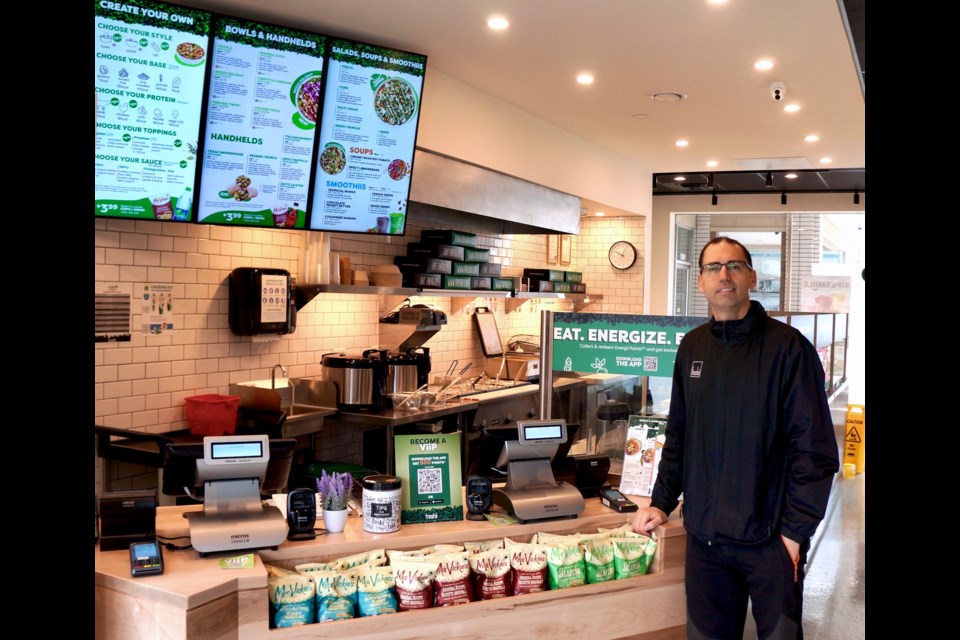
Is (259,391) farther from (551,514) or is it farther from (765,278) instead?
(765,278)

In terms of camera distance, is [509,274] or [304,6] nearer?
[304,6]

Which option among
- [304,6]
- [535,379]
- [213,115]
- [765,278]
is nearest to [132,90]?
[213,115]

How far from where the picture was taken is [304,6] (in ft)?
13.0

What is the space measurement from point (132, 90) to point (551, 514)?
99.9 inches

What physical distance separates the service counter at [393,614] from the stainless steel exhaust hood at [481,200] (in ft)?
8.68

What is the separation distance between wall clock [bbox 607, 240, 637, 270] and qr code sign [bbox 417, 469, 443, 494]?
6.58 metres

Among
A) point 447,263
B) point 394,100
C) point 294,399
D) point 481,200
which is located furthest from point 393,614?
point 447,263

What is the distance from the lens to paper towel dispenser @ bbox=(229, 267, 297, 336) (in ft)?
15.5

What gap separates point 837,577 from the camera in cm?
462

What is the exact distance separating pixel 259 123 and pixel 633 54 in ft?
6.93

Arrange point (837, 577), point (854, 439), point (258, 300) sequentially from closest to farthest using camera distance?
point (837, 577) → point (258, 300) → point (854, 439)

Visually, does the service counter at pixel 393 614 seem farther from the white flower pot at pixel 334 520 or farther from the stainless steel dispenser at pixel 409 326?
the stainless steel dispenser at pixel 409 326

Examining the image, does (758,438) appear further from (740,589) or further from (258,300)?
(258,300)

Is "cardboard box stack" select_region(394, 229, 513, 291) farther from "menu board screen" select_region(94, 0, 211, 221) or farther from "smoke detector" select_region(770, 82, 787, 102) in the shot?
"smoke detector" select_region(770, 82, 787, 102)
